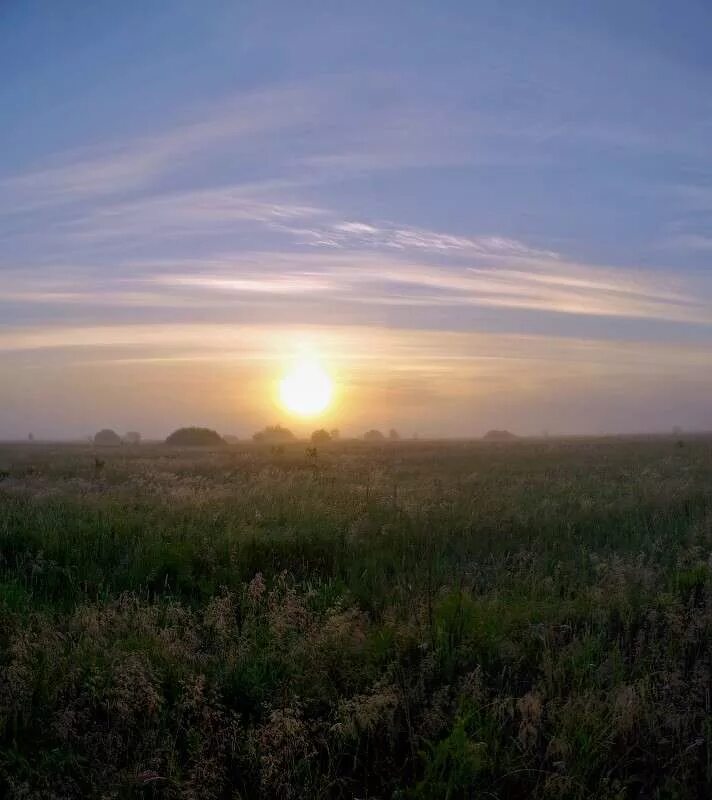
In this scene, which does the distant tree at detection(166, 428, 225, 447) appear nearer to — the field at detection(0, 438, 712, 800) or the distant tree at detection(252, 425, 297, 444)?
the distant tree at detection(252, 425, 297, 444)

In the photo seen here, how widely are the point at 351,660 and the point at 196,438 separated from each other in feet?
199

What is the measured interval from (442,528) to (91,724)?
5.99m

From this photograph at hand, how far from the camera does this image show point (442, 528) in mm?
10031

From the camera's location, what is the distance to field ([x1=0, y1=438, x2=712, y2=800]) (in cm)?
442

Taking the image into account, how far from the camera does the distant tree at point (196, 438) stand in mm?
63812

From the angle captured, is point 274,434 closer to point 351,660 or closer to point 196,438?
point 196,438

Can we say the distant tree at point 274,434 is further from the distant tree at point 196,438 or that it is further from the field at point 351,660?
the field at point 351,660

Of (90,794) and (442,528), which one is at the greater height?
(442,528)

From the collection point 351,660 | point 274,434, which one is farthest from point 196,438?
point 351,660

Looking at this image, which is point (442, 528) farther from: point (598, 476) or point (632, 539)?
point (598, 476)

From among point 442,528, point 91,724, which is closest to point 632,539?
point 442,528

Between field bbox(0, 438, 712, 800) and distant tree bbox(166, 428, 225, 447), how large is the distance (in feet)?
179

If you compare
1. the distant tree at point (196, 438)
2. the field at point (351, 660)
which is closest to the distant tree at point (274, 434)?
the distant tree at point (196, 438)

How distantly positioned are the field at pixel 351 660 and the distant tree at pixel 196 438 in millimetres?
54707
